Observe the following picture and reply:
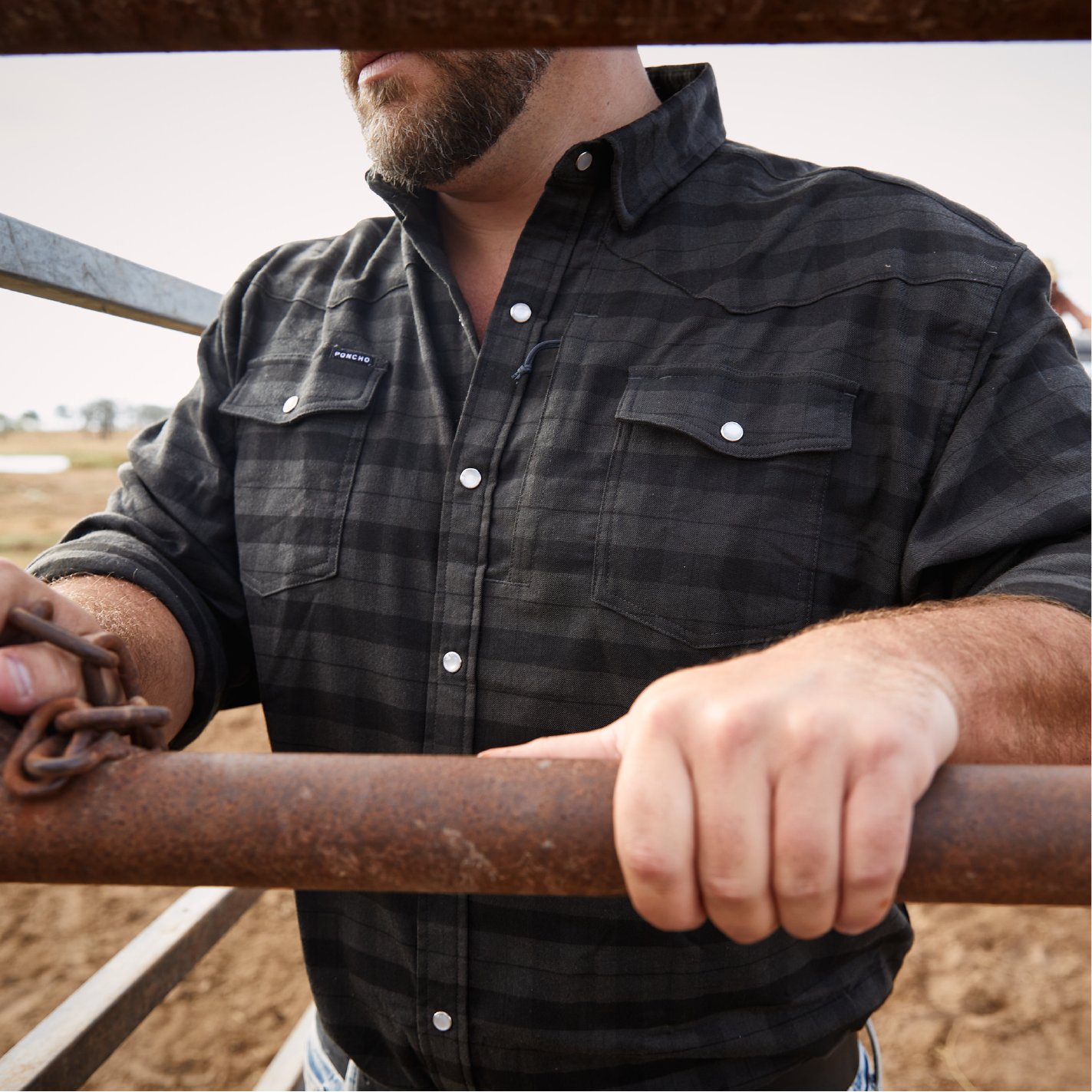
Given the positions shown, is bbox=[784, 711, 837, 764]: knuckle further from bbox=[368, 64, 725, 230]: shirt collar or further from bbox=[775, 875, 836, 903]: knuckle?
bbox=[368, 64, 725, 230]: shirt collar

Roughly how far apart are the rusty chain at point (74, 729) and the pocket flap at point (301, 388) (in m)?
0.83

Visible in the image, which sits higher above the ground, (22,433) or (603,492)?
(603,492)

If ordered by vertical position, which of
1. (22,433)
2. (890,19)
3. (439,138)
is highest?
(439,138)

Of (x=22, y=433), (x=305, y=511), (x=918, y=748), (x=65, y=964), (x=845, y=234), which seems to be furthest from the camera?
(x=22, y=433)

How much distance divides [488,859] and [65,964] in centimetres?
455

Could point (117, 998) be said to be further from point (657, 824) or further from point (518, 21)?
point (518, 21)

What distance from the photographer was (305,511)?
1.45 meters

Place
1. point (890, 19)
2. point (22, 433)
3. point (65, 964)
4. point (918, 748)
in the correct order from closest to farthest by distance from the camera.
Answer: point (890, 19)
point (918, 748)
point (65, 964)
point (22, 433)

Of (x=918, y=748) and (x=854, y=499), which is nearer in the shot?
(x=918, y=748)

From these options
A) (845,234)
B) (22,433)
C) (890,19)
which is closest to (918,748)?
(890,19)

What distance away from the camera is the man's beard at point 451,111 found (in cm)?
138

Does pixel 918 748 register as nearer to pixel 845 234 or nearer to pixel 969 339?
pixel 969 339

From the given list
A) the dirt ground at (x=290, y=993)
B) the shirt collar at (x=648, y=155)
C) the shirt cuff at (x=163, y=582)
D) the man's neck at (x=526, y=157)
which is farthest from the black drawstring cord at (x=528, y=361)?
the dirt ground at (x=290, y=993)

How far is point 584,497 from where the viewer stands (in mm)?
1287
